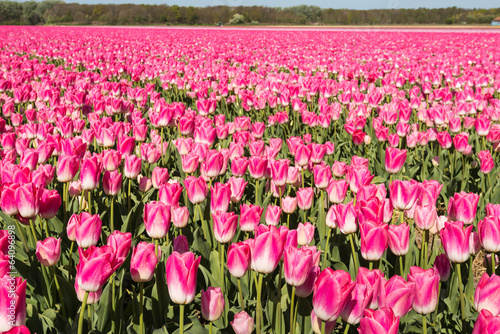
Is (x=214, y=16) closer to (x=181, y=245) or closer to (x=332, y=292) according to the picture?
(x=181, y=245)

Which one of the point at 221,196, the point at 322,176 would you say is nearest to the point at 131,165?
the point at 221,196

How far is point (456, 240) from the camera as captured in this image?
166cm

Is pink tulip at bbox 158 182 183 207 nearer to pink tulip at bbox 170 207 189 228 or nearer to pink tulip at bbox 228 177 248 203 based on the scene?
pink tulip at bbox 170 207 189 228

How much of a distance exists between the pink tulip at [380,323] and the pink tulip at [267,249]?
39 cm

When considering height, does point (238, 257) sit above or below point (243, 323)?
above

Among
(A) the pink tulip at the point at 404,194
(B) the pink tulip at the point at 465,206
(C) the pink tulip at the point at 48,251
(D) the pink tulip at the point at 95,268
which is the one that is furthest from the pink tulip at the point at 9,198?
(B) the pink tulip at the point at 465,206

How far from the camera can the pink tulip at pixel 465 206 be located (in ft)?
6.38

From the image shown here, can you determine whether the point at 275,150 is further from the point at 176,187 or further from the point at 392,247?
the point at 392,247

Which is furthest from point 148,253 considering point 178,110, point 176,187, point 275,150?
point 178,110

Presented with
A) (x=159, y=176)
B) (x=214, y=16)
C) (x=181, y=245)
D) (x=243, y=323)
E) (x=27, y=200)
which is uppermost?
(x=214, y=16)

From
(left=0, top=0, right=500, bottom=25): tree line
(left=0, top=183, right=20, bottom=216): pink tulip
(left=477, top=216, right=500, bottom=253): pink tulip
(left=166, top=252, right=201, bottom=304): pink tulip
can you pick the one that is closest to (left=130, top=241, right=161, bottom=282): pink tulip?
(left=166, top=252, right=201, bottom=304): pink tulip

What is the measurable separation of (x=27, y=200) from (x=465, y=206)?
6.39 ft

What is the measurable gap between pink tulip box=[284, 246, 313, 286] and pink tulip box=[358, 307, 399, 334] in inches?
10.5

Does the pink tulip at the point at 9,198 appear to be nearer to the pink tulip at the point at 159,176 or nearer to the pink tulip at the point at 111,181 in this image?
the pink tulip at the point at 111,181
